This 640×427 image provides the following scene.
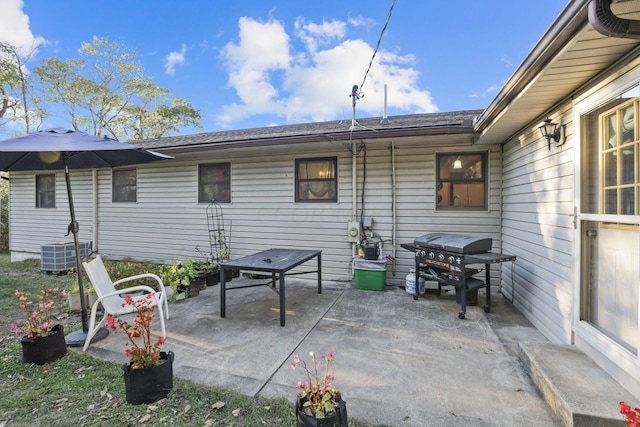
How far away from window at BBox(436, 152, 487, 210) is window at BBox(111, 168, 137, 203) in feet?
22.6

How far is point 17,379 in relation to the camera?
242cm

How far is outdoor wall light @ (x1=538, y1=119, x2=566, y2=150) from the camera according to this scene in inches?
113

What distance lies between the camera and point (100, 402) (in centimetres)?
210

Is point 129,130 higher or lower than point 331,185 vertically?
higher

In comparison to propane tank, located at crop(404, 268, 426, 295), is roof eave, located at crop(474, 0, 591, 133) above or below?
above

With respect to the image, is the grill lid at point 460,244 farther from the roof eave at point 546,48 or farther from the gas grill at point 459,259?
the roof eave at point 546,48

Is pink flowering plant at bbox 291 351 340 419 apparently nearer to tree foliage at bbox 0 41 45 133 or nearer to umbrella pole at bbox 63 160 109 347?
umbrella pole at bbox 63 160 109 347

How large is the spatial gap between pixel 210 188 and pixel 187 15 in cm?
655

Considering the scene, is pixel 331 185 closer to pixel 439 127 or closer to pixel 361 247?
pixel 361 247

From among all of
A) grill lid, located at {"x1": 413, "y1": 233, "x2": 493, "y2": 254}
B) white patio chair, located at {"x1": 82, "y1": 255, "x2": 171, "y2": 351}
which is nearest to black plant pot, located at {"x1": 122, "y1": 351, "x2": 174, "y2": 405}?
white patio chair, located at {"x1": 82, "y1": 255, "x2": 171, "y2": 351}

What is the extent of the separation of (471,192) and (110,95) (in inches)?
785

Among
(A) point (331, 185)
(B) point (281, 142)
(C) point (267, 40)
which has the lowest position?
(A) point (331, 185)

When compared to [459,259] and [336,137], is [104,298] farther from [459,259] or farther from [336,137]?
[459,259]

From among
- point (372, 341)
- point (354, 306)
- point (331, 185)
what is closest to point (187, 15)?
point (331, 185)
